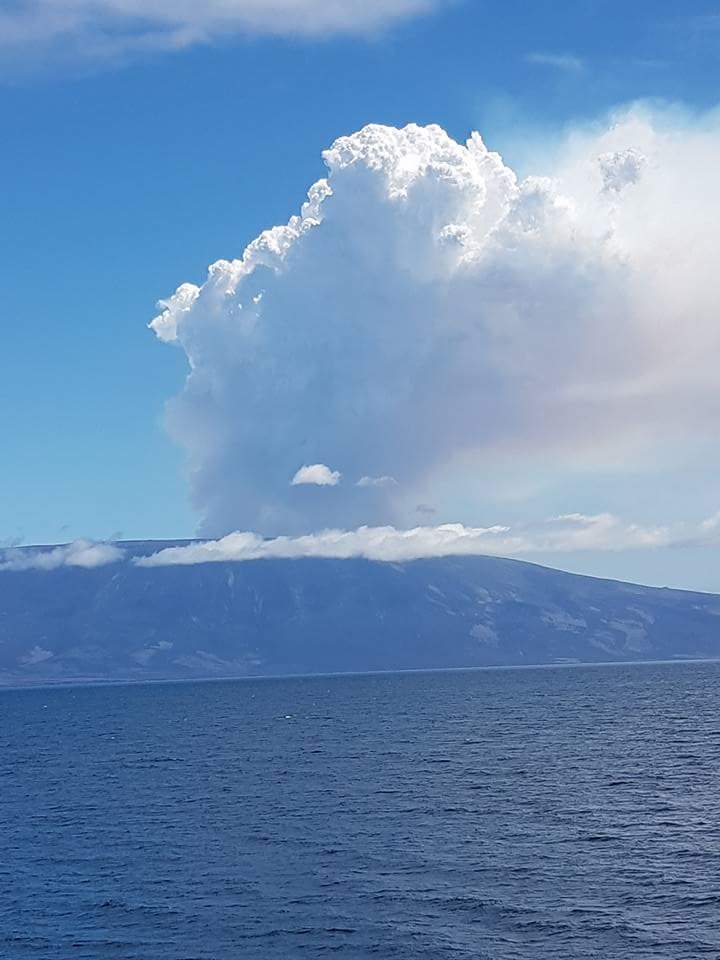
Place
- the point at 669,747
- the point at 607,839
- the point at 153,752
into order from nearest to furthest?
1. the point at 607,839
2. the point at 669,747
3. the point at 153,752

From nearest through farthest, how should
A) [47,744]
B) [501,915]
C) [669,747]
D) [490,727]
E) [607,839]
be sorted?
[501,915], [607,839], [669,747], [490,727], [47,744]

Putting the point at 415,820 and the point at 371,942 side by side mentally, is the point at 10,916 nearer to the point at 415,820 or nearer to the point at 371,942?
the point at 371,942

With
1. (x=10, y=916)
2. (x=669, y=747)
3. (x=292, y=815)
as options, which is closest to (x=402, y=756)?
(x=669, y=747)

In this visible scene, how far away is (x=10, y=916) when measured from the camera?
65875 mm

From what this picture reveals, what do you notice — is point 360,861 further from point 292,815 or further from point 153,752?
point 153,752

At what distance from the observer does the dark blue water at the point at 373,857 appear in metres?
58.5

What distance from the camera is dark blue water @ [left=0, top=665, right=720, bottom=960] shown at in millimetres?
58531

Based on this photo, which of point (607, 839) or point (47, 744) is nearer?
point (607, 839)

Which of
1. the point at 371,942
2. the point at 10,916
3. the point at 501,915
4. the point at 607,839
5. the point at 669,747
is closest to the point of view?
the point at 371,942

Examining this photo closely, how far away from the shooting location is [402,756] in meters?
140

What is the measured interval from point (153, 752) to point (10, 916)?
97779 mm

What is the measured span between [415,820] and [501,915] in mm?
29271

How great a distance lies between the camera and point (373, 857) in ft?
251

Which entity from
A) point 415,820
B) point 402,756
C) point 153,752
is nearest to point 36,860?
point 415,820
